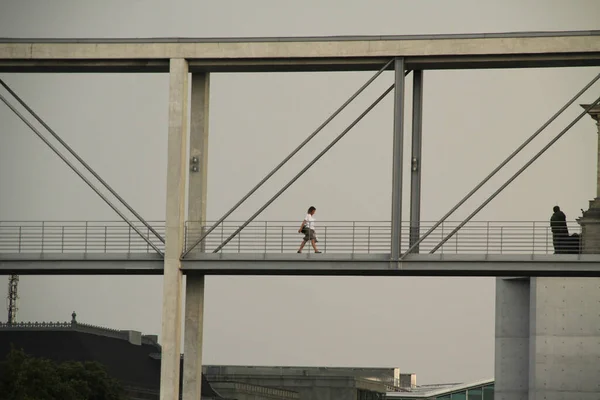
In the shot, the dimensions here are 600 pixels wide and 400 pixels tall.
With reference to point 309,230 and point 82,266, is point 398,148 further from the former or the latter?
point 82,266

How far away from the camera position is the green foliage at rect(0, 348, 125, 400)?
289 ft

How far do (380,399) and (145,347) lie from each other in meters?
35.8

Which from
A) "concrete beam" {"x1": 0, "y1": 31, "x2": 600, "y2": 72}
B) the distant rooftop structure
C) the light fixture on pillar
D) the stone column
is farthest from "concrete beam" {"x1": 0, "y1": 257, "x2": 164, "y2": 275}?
the distant rooftop structure

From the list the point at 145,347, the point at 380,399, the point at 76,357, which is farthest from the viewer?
the point at 380,399

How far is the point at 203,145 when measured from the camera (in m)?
50.4

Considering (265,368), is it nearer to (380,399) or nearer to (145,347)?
(380,399)

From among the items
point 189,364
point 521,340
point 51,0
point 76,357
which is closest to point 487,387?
point 521,340

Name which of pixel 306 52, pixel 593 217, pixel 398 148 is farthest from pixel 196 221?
pixel 593 217

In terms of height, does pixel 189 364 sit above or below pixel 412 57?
below

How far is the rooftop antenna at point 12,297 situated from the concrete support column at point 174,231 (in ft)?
270

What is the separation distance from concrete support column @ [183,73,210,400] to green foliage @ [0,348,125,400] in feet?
126

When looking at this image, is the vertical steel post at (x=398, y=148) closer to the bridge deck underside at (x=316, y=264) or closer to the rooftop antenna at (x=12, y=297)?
the bridge deck underside at (x=316, y=264)

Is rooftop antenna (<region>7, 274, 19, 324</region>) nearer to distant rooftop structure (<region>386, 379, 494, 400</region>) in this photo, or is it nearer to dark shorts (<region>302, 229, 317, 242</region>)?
distant rooftop structure (<region>386, 379, 494, 400</region>)

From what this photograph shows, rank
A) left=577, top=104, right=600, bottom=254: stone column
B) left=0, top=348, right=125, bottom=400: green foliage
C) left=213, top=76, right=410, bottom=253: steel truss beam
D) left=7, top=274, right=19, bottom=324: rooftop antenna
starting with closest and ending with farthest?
left=213, top=76, right=410, bottom=253: steel truss beam, left=577, top=104, right=600, bottom=254: stone column, left=0, top=348, right=125, bottom=400: green foliage, left=7, top=274, right=19, bottom=324: rooftop antenna
